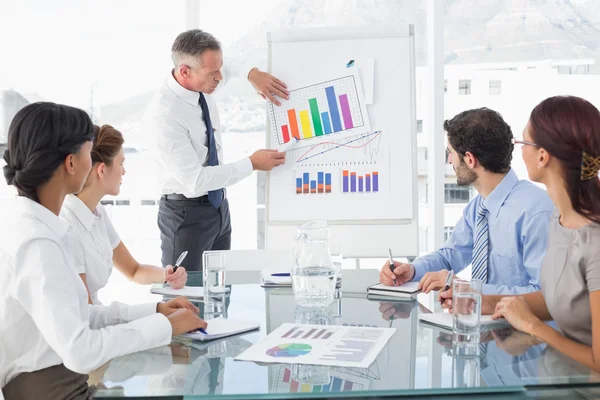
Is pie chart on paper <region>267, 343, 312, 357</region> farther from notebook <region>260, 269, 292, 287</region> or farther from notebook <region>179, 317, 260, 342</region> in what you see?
notebook <region>260, 269, 292, 287</region>

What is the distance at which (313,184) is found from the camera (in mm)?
3166

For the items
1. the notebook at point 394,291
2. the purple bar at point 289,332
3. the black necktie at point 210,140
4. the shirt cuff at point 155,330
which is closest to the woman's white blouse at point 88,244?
the shirt cuff at point 155,330

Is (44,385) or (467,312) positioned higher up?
(467,312)

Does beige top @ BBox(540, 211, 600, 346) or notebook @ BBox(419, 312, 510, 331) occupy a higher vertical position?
beige top @ BBox(540, 211, 600, 346)

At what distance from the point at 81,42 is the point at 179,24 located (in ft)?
2.11

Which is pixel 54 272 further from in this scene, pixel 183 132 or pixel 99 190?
pixel 183 132

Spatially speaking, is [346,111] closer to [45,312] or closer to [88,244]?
[88,244]

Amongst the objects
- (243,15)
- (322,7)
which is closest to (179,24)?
(243,15)

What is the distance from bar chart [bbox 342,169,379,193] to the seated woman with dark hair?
1495 millimetres

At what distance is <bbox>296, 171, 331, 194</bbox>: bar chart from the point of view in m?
3.16

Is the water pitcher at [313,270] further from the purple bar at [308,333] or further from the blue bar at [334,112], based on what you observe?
the blue bar at [334,112]

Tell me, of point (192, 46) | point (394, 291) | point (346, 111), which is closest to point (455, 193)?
point (346, 111)

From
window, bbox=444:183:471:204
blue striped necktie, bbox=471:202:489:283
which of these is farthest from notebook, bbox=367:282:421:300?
window, bbox=444:183:471:204

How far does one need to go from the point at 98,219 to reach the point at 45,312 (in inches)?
35.7
